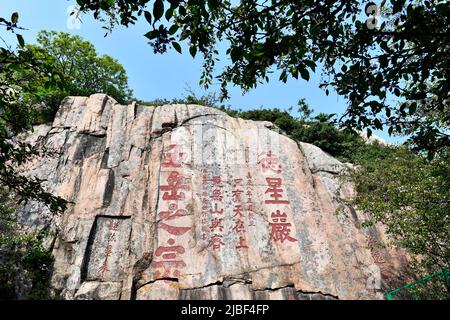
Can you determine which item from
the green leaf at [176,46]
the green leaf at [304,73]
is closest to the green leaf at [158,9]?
the green leaf at [176,46]

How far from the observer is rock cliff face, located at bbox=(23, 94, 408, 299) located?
802 centimetres

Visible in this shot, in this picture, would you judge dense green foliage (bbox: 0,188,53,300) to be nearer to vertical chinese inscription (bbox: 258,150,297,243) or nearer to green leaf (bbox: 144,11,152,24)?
vertical chinese inscription (bbox: 258,150,297,243)

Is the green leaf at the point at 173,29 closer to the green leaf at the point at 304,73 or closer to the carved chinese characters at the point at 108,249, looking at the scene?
the green leaf at the point at 304,73

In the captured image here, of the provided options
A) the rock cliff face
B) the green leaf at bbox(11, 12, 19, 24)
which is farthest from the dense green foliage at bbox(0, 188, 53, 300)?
the green leaf at bbox(11, 12, 19, 24)

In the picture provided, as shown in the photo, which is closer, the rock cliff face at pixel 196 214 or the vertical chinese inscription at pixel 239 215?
the rock cliff face at pixel 196 214

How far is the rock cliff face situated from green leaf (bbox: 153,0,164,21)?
5777 mm

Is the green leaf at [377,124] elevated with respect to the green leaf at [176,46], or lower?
lower

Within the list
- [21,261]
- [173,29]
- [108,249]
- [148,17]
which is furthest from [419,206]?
[21,261]

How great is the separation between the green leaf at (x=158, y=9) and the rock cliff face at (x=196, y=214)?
5777 millimetres

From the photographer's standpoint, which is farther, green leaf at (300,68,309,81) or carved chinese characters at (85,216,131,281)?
carved chinese characters at (85,216,131,281)

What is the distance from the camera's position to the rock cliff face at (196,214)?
802 cm

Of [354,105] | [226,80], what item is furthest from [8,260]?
[354,105]

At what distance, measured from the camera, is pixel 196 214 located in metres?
8.91
